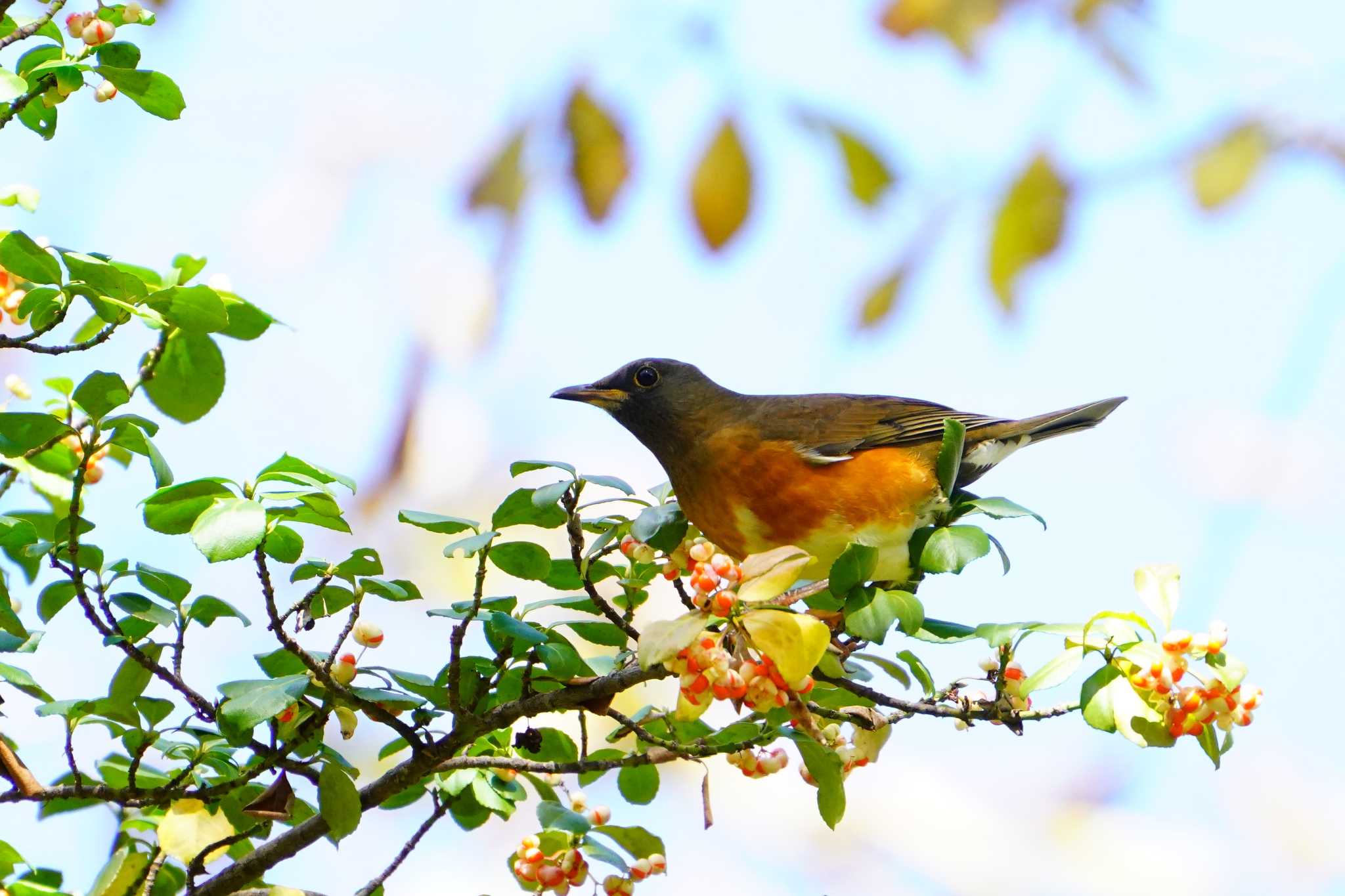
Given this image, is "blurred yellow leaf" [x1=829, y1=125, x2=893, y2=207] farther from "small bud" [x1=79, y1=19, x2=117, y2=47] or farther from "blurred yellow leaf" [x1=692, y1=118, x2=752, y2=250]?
"small bud" [x1=79, y1=19, x2=117, y2=47]

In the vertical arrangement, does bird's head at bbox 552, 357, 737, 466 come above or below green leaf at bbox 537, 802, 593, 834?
above

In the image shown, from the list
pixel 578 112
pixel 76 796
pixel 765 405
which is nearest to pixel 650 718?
pixel 76 796

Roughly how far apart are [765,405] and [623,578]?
1577 millimetres

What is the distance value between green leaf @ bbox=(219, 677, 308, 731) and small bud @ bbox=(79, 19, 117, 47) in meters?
1.08

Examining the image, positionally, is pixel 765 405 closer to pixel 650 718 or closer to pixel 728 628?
pixel 650 718

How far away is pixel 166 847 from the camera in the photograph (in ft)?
7.06

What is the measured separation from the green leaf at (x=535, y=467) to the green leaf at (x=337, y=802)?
61cm

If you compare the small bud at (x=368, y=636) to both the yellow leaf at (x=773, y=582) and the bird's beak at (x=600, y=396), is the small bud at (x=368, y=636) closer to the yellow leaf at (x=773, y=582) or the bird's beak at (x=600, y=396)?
the yellow leaf at (x=773, y=582)

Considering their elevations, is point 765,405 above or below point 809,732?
above

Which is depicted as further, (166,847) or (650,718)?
(650,718)

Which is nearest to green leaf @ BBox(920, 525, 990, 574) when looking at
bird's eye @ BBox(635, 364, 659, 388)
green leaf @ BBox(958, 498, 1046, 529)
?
green leaf @ BBox(958, 498, 1046, 529)

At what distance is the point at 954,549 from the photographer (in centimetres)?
215

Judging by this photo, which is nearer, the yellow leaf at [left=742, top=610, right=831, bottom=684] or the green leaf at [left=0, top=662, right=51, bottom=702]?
the yellow leaf at [left=742, top=610, right=831, bottom=684]

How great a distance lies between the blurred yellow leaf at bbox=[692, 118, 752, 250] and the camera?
367 cm
